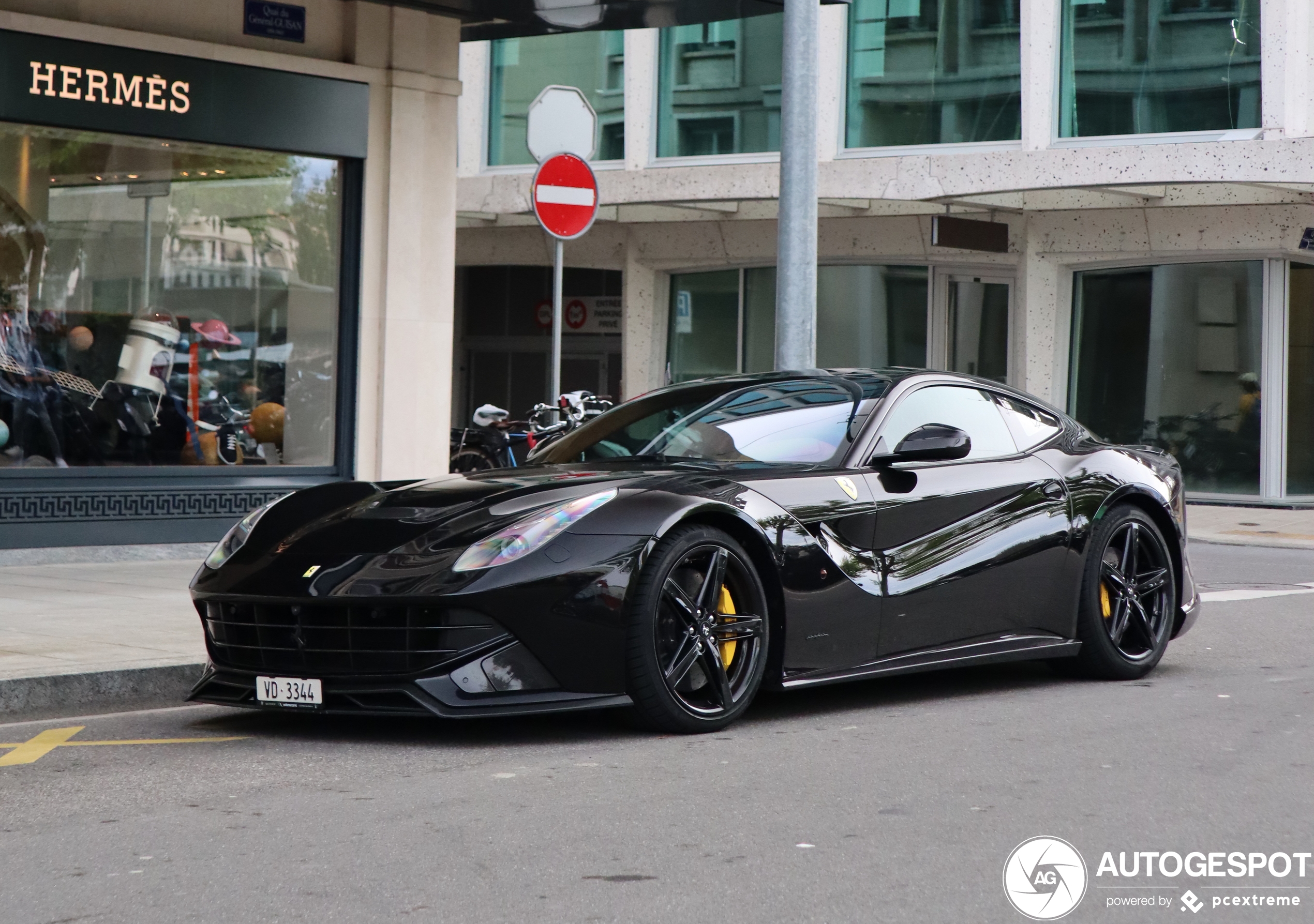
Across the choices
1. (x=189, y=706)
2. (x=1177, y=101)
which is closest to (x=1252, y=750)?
(x=189, y=706)

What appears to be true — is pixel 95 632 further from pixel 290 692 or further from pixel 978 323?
pixel 978 323

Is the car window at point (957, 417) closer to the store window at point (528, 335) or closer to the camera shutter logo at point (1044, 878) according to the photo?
the camera shutter logo at point (1044, 878)

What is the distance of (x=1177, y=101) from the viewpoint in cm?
2016

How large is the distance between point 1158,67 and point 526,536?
55.9 ft

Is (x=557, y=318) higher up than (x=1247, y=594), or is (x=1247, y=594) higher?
(x=557, y=318)

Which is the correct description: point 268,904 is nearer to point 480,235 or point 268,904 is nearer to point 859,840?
point 859,840

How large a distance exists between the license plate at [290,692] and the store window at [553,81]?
18850 mm

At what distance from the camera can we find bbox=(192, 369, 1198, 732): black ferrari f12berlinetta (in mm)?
5312

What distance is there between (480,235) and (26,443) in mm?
15631

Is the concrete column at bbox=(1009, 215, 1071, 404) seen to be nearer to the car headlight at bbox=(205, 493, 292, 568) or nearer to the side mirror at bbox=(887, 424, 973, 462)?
the side mirror at bbox=(887, 424, 973, 462)

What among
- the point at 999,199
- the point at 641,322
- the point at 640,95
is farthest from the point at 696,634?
the point at 641,322

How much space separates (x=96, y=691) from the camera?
6477mm

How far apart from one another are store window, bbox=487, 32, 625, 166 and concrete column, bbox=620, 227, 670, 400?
178 cm

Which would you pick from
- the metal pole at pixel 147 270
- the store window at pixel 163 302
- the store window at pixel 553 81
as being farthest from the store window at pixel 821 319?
the metal pole at pixel 147 270
